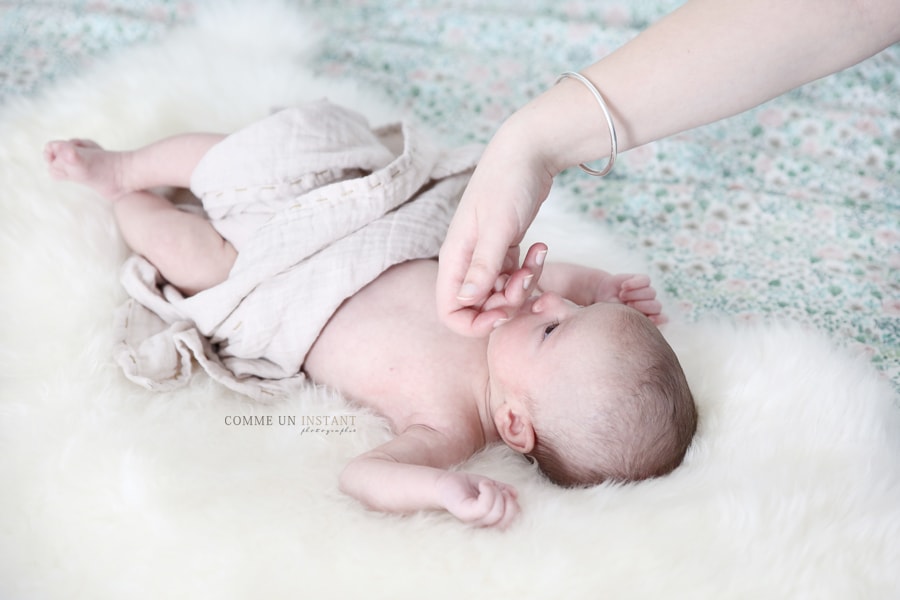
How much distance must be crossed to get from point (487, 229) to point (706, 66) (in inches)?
13.4

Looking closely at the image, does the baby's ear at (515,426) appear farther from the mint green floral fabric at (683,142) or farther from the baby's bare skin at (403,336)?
the mint green floral fabric at (683,142)

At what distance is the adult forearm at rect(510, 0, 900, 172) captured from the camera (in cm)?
96

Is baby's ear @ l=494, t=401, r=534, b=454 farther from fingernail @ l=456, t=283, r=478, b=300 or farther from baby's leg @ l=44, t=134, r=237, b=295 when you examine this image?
baby's leg @ l=44, t=134, r=237, b=295

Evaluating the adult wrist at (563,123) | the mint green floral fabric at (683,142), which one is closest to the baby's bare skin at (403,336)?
the adult wrist at (563,123)

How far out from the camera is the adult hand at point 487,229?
3.01 ft

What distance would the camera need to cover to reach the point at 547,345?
3.52ft

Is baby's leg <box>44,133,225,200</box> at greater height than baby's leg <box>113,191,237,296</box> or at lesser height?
greater

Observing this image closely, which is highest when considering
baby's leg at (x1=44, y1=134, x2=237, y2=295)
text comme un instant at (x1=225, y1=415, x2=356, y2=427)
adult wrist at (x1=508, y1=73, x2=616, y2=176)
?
adult wrist at (x1=508, y1=73, x2=616, y2=176)

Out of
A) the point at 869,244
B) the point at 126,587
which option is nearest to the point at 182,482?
the point at 126,587

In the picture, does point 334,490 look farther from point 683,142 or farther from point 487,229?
point 683,142

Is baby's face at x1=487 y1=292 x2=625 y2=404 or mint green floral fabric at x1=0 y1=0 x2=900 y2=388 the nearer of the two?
baby's face at x1=487 y1=292 x2=625 y2=404

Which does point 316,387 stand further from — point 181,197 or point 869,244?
point 869,244

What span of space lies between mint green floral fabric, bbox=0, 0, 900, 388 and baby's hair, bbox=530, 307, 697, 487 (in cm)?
37

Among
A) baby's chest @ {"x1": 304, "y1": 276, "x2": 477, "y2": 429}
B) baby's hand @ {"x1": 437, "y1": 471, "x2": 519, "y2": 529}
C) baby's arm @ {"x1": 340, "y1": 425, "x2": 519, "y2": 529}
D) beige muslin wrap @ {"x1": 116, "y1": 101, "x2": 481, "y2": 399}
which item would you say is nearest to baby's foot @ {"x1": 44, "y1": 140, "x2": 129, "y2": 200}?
beige muslin wrap @ {"x1": 116, "y1": 101, "x2": 481, "y2": 399}
